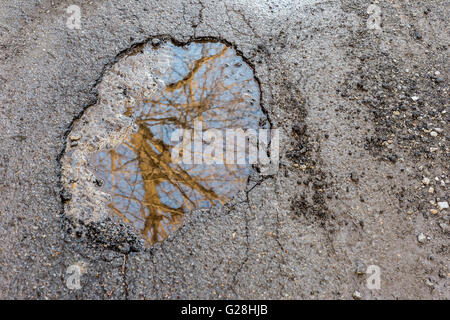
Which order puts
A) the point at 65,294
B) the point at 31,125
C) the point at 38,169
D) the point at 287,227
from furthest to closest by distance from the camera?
the point at 31,125, the point at 38,169, the point at 287,227, the point at 65,294

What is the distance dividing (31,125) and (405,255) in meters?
2.91

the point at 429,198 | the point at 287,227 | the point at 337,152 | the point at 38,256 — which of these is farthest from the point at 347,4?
the point at 38,256

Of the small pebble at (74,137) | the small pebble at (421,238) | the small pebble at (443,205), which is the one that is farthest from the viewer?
the small pebble at (74,137)

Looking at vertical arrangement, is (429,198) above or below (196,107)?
below

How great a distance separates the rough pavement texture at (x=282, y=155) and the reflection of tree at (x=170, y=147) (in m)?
0.14

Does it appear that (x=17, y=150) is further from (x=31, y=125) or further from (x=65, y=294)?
(x=65, y=294)

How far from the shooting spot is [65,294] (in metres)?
2.24

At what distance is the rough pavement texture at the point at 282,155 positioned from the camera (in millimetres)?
2307

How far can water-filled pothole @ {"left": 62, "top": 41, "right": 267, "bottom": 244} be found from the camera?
2592 millimetres

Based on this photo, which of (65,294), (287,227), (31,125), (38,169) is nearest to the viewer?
(65,294)

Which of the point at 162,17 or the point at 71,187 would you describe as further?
the point at 162,17

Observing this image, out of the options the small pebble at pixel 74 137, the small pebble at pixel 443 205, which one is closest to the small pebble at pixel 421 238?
the small pebble at pixel 443 205

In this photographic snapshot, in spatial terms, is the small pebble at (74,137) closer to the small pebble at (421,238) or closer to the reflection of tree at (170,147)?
the reflection of tree at (170,147)

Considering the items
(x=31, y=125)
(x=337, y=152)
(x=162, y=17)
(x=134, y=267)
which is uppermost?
(x=162, y=17)
